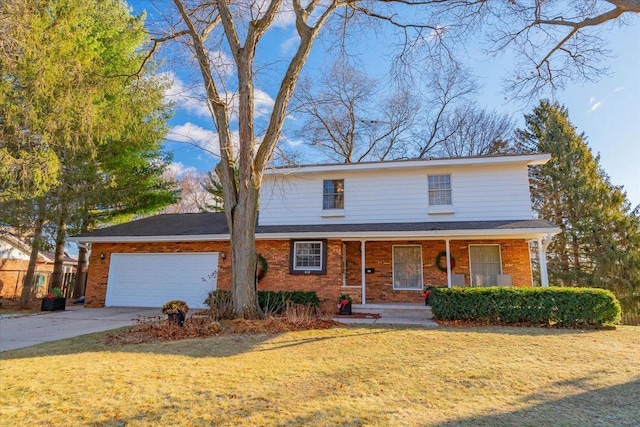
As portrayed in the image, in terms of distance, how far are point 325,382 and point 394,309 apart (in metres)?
7.16

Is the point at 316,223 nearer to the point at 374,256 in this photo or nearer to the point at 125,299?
the point at 374,256

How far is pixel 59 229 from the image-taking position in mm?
13281

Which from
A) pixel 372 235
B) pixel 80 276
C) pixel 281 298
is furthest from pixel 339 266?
pixel 80 276

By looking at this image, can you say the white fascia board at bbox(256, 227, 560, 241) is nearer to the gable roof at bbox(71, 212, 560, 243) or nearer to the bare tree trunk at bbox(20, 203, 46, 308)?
the gable roof at bbox(71, 212, 560, 243)

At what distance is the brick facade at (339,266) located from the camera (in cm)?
1180

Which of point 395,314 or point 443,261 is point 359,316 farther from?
point 443,261

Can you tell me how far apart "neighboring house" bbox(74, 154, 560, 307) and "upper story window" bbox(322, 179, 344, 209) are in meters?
0.04

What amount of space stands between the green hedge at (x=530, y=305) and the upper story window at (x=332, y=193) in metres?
5.10

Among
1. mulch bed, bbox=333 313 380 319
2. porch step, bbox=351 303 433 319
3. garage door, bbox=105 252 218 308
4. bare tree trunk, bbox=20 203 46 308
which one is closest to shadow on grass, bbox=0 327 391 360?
mulch bed, bbox=333 313 380 319

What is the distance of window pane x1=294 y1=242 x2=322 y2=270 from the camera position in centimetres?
1207

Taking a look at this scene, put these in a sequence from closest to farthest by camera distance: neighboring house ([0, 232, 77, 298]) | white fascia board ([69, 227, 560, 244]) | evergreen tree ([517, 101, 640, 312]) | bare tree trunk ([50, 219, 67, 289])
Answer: white fascia board ([69, 227, 560, 244]) < bare tree trunk ([50, 219, 67, 289]) < neighboring house ([0, 232, 77, 298]) < evergreen tree ([517, 101, 640, 312])

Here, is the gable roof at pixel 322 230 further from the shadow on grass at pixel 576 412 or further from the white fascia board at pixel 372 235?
the shadow on grass at pixel 576 412

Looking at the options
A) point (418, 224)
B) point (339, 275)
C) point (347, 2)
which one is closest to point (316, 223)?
point (339, 275)

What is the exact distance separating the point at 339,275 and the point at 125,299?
7.95 metres
